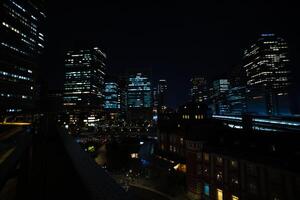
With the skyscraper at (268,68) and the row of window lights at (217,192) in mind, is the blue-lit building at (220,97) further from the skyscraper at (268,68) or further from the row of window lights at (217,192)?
the row of window lights at (217,192)

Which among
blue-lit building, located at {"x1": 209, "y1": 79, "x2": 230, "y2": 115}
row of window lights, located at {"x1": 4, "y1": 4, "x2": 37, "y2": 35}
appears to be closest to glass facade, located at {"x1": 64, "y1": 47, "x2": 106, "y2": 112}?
row of window lights, located at {"x1": 4, "y1": 4, "x2": 37, "y2": 35}

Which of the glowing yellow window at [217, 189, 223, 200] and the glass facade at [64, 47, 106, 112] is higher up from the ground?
the glass facade at [64, 47, 106, 112]

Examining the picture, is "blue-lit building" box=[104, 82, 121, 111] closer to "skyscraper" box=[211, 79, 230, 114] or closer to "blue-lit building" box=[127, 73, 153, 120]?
"blue-lit building" box=[127, 73, 153, 120]

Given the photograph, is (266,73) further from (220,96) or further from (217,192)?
(217,192)

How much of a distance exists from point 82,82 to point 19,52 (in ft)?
215

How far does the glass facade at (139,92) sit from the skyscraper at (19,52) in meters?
106

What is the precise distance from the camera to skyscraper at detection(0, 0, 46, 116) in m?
68.8

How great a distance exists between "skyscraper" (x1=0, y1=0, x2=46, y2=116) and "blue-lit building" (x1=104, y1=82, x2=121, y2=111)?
280ft

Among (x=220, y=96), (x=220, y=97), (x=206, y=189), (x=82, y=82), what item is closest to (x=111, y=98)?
(x=82, y=82)

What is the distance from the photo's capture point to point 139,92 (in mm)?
190500

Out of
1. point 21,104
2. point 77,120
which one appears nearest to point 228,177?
point 21,104

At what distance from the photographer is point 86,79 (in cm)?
14225

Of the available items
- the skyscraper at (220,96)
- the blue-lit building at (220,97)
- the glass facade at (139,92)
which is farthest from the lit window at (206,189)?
the glass facade at (139,92)

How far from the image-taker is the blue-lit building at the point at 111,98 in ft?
562
